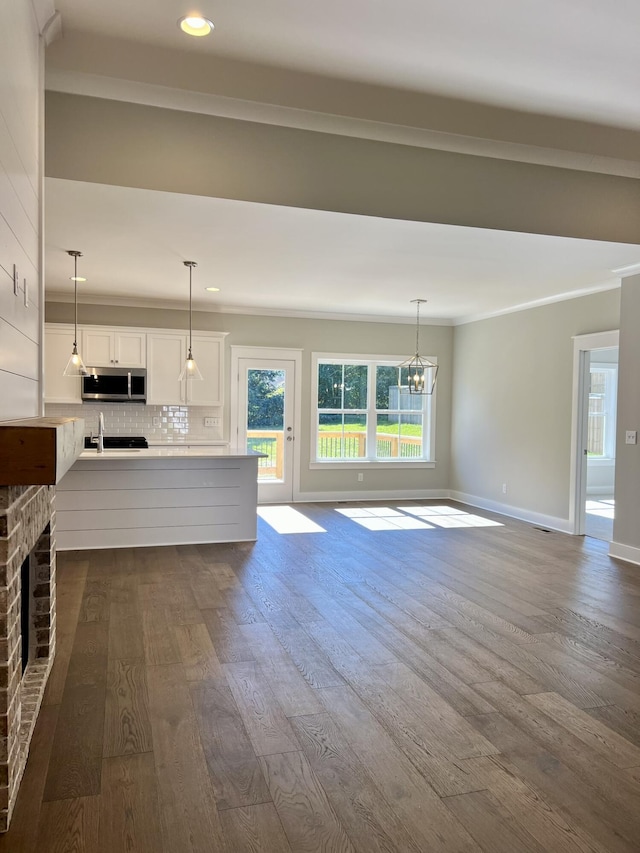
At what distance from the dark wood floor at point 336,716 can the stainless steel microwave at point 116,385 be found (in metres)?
2.97

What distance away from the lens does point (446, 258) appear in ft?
16.8

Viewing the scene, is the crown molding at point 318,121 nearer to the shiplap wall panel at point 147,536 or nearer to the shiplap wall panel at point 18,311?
the shiplap wall panel at point 18,311

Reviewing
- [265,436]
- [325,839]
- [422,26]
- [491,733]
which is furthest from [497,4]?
[265,436]

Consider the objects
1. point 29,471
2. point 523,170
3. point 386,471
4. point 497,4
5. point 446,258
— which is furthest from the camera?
point 386,471

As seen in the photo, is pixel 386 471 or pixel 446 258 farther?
pixel 386 471

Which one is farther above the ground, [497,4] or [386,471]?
[497,4]

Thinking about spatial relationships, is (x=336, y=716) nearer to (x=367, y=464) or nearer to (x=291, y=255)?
(x=291, y=255)

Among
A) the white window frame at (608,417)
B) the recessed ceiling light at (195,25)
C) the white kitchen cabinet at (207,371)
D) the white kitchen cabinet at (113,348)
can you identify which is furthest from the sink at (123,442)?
the white window frame at (608,417)

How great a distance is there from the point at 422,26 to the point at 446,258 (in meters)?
2.37

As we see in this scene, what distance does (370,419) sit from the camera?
8.86 metres

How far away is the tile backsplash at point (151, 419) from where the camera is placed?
24.7 ft

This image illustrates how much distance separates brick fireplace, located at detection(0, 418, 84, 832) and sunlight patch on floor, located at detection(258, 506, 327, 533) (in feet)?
12.7

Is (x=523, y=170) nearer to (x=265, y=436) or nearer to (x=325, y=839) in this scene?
(x=325, y=839)

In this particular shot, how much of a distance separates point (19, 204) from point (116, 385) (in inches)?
206
